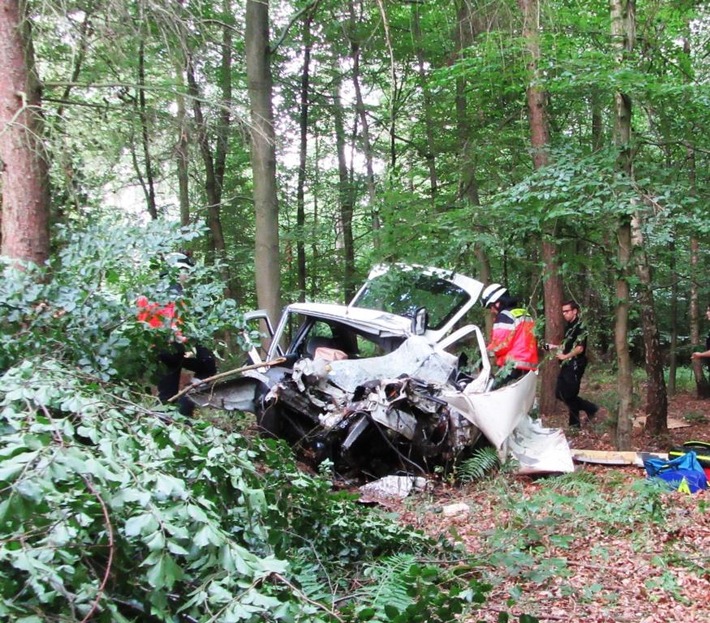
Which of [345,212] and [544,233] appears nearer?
[544,233]

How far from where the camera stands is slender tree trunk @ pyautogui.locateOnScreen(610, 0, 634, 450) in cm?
689

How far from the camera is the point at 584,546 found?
4734 mm

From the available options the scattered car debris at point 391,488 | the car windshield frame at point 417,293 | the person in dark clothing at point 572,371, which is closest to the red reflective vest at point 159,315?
the scattered car debris at point 391,488

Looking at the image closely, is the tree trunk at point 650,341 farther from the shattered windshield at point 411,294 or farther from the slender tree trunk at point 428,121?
the slender tree trunk at point 428,121

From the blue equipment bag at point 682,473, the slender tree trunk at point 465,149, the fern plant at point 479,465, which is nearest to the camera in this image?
the blue equipment bag at point 682,473

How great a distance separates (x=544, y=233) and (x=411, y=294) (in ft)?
5.95

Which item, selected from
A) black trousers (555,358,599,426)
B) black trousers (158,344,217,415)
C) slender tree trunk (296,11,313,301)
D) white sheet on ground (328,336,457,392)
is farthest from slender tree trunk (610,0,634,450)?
slender tree trunk (296,11,313,301)

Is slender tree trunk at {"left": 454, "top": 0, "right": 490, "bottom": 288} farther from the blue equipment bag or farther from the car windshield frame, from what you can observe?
the blue equipment bag

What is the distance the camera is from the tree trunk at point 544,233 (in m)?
6.64

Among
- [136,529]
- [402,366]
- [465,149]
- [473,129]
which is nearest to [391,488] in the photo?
[402,366]

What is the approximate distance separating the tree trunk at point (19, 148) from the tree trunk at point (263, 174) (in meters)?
4.47

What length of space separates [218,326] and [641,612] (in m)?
3.53

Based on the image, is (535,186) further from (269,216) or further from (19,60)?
(19,60)

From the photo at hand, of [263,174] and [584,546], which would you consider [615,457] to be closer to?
[584,546]
